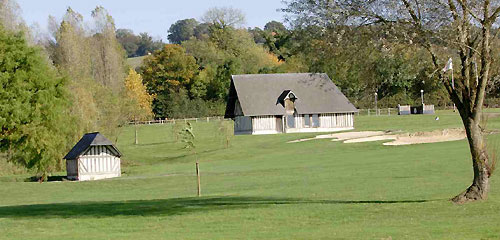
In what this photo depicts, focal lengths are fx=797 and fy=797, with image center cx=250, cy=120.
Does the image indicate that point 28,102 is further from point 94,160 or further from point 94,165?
point 94,165

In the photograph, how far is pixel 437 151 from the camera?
48.6m

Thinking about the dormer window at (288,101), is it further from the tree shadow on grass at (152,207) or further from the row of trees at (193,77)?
the tree shadow on grass at (152,207)

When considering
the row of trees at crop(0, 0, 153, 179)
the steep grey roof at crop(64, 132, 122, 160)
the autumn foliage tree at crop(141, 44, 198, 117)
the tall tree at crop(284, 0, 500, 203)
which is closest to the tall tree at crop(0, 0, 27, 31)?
the row of trees at crop(0, 0, 153, 179)

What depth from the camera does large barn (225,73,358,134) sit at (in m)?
84.1

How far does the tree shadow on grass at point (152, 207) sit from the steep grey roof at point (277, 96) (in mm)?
53752

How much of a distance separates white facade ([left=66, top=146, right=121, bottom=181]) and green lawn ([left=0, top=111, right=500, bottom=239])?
206 centimetres

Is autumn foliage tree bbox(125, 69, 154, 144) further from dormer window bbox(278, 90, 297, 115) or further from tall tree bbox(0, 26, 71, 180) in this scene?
tall tree bbox(0, 26, 71, 180)

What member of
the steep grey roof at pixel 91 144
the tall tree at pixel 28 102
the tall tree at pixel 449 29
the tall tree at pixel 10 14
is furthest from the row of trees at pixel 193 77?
the tall tree at pixel 449 29

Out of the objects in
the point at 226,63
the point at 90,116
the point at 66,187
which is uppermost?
the point at 226,63

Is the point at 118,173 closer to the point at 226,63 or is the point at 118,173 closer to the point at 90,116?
the point at 90,116

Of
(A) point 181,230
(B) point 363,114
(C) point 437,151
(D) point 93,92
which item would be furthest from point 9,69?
(B) point 363,114

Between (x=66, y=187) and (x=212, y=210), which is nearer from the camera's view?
(x=212, y=210)

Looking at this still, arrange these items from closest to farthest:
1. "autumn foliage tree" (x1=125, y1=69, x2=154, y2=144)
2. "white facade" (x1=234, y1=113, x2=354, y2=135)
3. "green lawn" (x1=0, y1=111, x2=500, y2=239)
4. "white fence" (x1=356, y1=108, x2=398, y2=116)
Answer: "green lawn" (x1=0, y1=111, x2=500, y2=239) → "white facade" (x1=234, y1=113, x2=354, y2=135) → "white fence" (x1=356, y1=108, x2=398, y2=116) → "autumn foliage tree" (x1=125, y1=69, x2=154, y2=144)

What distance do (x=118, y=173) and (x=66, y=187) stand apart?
289 inches
